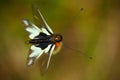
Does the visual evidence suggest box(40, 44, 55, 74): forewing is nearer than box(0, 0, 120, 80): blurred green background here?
Yes

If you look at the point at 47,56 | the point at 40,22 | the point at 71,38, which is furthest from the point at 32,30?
the point at 71,38

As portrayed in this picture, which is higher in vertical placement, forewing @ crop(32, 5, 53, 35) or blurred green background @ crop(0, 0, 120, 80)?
forewing @ crop(32, 5, 53, 35)

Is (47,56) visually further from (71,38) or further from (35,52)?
(71,38)

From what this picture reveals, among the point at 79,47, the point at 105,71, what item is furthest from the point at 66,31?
the point at 105,71

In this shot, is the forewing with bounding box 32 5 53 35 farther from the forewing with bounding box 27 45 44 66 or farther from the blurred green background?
the blurred green background

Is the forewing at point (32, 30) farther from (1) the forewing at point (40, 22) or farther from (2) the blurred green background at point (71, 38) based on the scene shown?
(2) the blurred green background at point (71, 38)

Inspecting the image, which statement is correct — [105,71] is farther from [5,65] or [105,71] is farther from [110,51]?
[5,65]

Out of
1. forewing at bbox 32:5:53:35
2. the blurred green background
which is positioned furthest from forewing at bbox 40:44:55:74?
the blurred green background

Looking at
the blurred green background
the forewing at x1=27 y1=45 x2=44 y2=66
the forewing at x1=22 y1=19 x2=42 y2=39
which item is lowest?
the blurred green background
